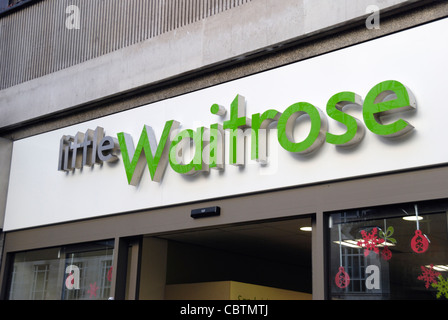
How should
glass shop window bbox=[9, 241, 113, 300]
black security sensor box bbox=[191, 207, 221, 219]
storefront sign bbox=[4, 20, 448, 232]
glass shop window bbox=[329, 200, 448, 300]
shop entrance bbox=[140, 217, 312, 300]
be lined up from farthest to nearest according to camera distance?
shop entrance bbox=[140, 217, 312, 300], glass shop window bbox=[9, 241, 113, 300], black security sensor box bbox=[191, 207, 221, 219], storefront sign bbox=[4, 20, 448, 232], glass shop window bbox=[329, 200, 448, 300]

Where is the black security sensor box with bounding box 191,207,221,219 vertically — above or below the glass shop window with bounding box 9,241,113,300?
above

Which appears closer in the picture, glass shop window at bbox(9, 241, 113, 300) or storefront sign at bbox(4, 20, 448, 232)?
storefront sign at bbox(4, 20, 448, 232)

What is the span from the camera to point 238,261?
36.2ft

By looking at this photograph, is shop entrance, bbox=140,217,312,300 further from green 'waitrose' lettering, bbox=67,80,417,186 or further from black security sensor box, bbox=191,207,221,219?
green 'waitrose' lettering, bbox=67,80,417,186

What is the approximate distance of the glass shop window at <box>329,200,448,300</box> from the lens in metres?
5.66

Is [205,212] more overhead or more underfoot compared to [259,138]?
more underfoot

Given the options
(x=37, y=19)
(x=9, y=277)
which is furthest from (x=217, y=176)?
(x=37, y=19)

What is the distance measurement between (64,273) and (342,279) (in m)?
4.19

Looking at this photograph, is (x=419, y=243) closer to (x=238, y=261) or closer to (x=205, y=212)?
(x=205, y=212)

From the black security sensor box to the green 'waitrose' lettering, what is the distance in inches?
18.2

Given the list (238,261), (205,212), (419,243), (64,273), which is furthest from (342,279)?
(238,261)

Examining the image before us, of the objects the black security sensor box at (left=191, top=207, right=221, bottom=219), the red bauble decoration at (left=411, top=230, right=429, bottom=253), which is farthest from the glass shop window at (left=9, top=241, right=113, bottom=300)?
the red bauble decoration at (left=411, top=230, right=429, bottom=253)

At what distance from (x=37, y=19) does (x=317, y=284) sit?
265 inches

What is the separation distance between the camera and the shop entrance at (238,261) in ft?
29.0
